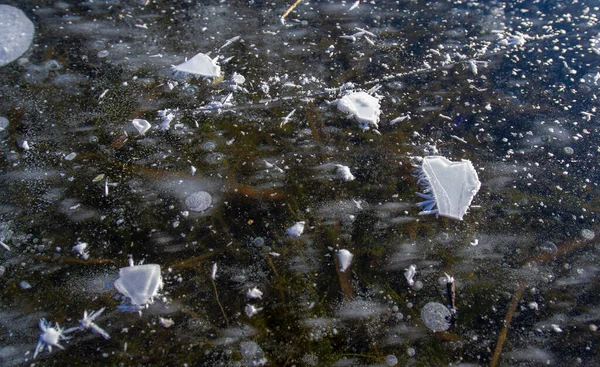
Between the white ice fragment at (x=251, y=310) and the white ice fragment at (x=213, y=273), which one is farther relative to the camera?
the white ice fragment at (x=213, y=273)

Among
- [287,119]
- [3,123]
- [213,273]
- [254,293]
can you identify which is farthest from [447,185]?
[3,123]

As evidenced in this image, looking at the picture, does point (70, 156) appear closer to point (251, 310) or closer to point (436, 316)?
point (251, 310)

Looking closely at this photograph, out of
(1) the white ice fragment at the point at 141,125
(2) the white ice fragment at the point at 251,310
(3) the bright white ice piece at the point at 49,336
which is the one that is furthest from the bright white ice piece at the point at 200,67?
(3) the bright white ice piece at the point at 49,336

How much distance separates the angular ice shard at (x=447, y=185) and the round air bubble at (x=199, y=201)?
1.22m

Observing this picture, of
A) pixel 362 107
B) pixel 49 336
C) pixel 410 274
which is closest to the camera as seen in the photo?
pixel 49 336

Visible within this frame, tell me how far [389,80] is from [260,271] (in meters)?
→ 1.71

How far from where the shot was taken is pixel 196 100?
8.77 feet

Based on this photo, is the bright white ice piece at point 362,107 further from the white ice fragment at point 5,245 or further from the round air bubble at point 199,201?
the white ice fragment at point 5,245

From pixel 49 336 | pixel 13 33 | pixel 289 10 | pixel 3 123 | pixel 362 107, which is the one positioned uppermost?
pixel 289 10

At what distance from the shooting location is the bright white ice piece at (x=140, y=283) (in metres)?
1.89

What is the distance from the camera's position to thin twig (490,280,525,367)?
182cm

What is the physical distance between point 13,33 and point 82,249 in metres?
2.02

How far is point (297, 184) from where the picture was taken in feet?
7.63

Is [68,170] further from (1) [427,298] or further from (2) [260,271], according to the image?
(1) [427,298]
